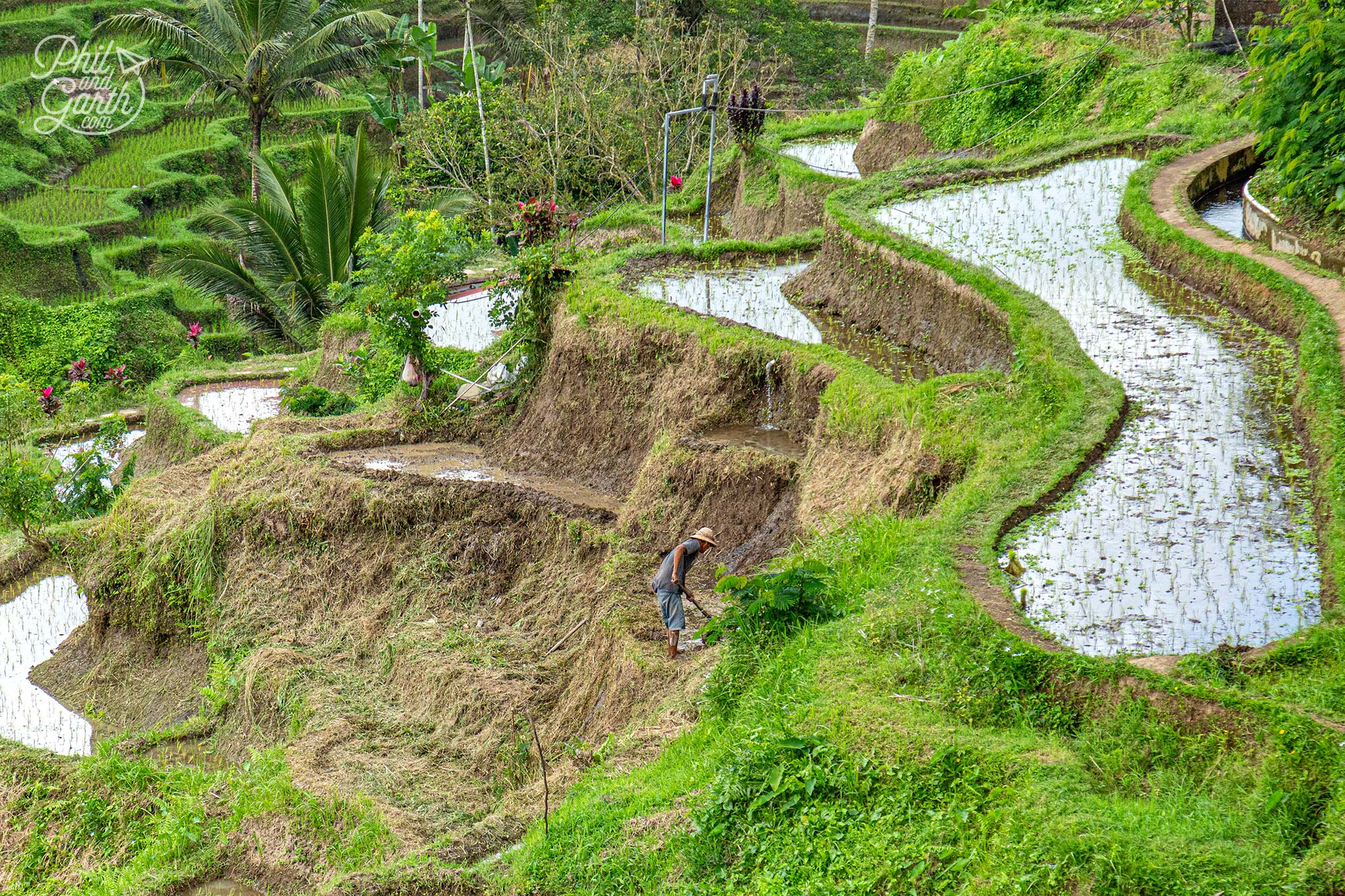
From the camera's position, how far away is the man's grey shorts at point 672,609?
7453 millimetres

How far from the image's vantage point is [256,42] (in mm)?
18578

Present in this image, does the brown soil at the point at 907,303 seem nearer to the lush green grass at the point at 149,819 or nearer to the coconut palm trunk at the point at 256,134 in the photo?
the lush green grass at the point at 149,819

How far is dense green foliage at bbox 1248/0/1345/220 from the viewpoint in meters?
8.38

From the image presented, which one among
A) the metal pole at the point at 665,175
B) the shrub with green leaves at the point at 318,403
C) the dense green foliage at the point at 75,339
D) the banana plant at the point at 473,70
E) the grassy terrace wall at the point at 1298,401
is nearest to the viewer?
the grassy terrace wall at the point at 1298,401

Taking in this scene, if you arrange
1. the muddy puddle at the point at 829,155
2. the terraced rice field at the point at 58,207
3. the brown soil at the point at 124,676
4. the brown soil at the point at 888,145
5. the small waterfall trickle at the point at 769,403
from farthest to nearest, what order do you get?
the terraced rice field at the point at 58,207 < the muddy puddle at the point at 829,155 < the brown soil at the point at 888,145 < the brown soil at the point at 124,676 < the small waterfall trickle at the point at 769,403

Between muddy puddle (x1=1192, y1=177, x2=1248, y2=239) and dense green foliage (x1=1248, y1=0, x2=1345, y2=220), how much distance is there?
90 centimetres

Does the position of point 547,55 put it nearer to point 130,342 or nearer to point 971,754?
point 130,342

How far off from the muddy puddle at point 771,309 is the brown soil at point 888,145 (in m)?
4.35

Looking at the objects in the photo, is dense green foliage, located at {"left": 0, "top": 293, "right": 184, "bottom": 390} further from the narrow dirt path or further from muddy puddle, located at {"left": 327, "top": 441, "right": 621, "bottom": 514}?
the narrow dirt path

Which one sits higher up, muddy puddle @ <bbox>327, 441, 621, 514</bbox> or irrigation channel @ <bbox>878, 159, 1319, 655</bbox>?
irrigation channel @ <bbox>878, 159, 1319, 655</bbox>

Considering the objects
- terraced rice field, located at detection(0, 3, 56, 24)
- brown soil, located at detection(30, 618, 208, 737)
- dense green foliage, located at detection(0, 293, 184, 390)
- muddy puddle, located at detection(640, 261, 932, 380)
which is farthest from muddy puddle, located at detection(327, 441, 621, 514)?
terraced rice field, located at detection(0, 3, 56, 24)

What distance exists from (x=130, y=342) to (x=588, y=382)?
13.5 metres

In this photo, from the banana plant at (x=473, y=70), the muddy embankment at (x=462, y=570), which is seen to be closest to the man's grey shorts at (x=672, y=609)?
the muddy embankment at (x=462, y=570)

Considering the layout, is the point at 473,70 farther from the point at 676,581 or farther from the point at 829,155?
the point at 676,581
